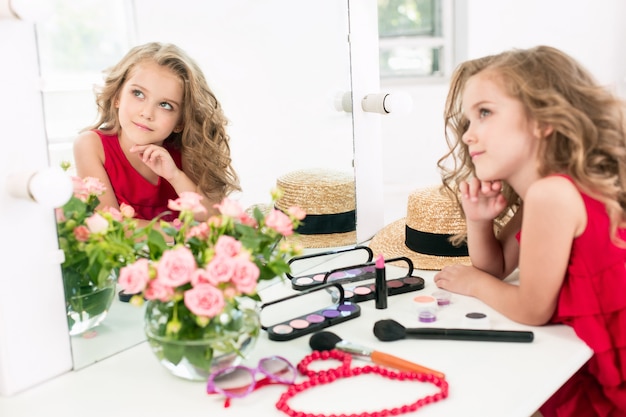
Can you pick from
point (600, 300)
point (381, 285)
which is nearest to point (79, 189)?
point (381, 285)

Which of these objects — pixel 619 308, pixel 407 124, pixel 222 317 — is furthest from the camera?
pixel 407 124

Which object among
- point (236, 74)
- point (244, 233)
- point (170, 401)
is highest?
point (236, 74)

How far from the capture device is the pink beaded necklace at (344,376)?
2.77 ft

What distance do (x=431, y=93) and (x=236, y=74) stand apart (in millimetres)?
1344

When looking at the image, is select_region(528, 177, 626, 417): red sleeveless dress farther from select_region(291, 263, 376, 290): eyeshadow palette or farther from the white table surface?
select_region(291, 263, 376, 290): eyeshadow palette

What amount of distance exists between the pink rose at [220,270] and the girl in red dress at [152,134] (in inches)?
7.4

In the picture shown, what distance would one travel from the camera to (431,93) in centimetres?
Answer: 241

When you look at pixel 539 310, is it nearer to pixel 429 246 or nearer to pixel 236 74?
pixel 429 246

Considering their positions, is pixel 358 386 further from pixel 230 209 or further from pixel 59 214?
pixel 59 214

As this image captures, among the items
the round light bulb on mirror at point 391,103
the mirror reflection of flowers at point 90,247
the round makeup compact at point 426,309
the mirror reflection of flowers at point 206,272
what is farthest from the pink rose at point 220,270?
the round light bulb on mirror at point 391,103

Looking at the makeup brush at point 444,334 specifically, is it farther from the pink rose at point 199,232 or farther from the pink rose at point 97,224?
the pink rose at point 97,224

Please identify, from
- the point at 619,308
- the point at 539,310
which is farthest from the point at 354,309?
the point at 619,308

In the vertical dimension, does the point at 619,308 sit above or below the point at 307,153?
below

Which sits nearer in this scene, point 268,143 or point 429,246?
point 268,143
